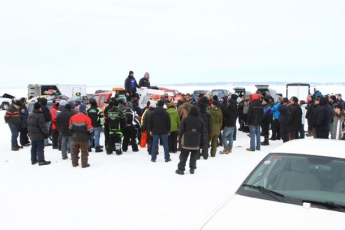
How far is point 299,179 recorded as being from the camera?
160 inches

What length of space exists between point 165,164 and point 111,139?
2.42 metres

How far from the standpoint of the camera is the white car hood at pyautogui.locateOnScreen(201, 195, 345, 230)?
3.05 meters

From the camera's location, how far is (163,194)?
6785 millimetres

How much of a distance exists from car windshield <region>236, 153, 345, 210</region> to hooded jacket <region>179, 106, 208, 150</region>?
385cm

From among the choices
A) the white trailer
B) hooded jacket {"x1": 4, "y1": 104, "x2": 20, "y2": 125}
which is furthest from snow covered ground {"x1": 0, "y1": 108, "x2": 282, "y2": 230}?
the white trailer

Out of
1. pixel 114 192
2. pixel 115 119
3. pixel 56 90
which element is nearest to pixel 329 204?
pixel 114 192

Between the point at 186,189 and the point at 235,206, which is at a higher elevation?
the point at 235,206

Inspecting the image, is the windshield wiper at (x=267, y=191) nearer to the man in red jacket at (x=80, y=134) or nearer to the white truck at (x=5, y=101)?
the man in red jacket at (x=80, y=134)

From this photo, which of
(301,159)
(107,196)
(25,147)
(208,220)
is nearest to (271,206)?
(208,220)

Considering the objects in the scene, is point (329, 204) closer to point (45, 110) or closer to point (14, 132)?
point (45, 110)

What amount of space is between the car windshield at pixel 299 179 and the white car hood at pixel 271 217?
18 centimetres

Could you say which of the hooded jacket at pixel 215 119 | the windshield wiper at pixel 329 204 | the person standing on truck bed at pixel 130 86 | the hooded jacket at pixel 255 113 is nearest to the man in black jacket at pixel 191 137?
the hooded jacket at pixel 215 119

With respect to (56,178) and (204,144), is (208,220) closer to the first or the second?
(56,178)

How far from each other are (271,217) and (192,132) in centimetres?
499
